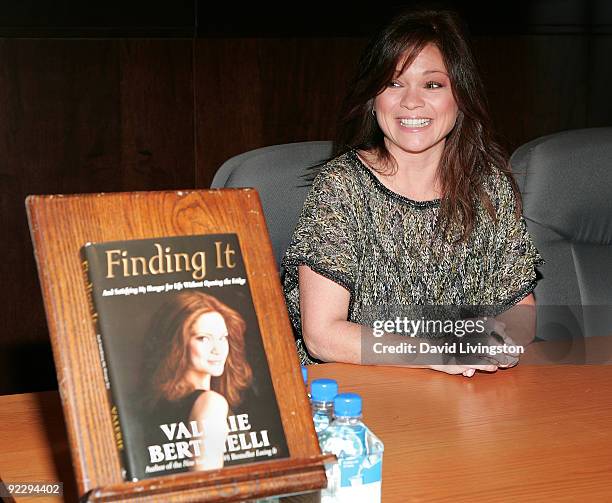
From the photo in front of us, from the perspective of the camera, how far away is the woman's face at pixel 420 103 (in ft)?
6.68

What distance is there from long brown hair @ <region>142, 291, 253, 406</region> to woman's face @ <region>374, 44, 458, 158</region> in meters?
1.19

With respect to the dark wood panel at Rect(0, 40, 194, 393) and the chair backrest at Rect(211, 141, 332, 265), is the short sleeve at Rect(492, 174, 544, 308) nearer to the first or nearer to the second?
the chair backrest at Rect(211, 141, 332, 265)

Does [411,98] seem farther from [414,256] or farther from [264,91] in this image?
[264,91]

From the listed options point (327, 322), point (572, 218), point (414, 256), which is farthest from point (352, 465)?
point (572, 218)

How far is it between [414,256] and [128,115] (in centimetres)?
131

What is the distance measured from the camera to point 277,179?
2014mm

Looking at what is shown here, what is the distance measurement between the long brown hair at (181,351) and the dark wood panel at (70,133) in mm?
2159

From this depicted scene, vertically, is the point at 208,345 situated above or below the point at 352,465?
Answer: above

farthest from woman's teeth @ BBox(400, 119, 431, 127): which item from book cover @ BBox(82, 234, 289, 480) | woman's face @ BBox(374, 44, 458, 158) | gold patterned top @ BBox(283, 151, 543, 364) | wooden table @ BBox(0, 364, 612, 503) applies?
book cover @ BBox(82, 234, 289, 480)

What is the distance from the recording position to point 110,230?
917mm

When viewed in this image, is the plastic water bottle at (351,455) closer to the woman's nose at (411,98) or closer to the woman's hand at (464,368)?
the woman's hand at (464,368)

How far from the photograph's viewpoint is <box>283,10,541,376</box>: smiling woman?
2.04m

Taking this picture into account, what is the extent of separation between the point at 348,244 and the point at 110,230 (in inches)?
43.8

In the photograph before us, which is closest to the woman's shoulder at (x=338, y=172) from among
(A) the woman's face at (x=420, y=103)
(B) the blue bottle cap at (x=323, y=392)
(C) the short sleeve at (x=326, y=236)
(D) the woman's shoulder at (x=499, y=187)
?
(C) the short sleeve at (x=326, y=236)
